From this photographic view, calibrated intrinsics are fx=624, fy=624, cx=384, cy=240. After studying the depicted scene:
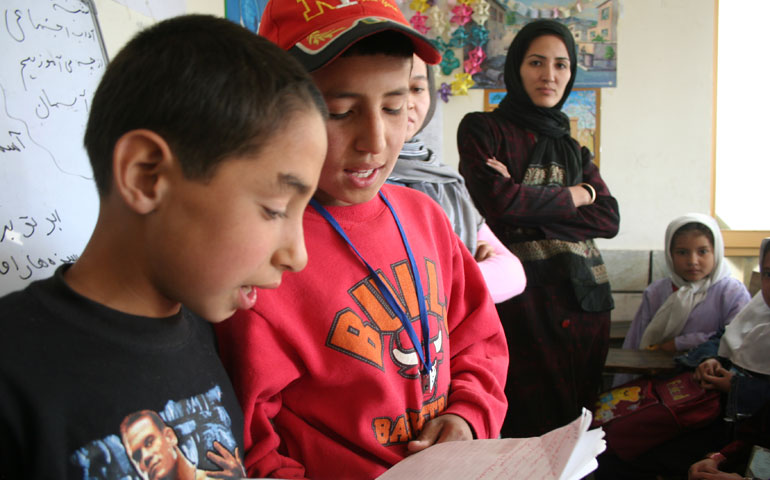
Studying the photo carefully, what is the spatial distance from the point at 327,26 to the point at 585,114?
12.5 ft

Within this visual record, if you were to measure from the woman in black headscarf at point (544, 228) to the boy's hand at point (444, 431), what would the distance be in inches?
50.3

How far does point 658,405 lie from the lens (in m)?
2.53

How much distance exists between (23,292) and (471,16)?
13.9ft

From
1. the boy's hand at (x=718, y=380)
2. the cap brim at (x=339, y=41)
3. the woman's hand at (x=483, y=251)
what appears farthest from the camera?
the boy's hand at (x=718, y=380)

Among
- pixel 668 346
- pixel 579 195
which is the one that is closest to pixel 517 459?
pixel 579 195

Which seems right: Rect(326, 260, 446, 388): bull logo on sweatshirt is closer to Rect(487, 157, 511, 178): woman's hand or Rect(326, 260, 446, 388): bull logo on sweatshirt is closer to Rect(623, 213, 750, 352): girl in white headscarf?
Rect(487, 157, 511, 178): woman's hand

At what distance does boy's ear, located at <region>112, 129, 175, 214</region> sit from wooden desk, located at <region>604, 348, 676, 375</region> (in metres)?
2.38

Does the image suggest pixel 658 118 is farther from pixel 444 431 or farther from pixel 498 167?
pixel 444 431

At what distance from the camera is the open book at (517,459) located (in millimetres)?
685

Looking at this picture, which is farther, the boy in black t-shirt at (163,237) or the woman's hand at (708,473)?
the woman's hand at (708,473)

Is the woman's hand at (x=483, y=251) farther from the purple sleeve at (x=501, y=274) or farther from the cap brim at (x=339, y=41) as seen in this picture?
the cap brim at (x=339, y=41)

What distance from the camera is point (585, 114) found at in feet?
14.3

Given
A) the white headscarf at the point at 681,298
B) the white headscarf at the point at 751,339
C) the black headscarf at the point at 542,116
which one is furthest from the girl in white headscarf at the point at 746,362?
the black headscarf at the point at 542,116

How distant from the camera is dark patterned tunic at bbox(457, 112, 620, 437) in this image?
7.16 ft
